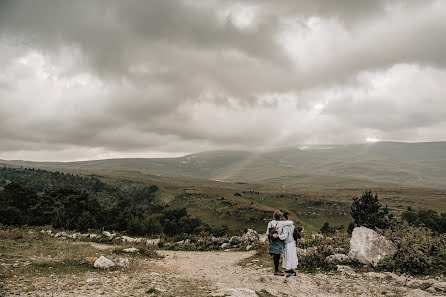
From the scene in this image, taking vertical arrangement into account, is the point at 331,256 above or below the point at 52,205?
above

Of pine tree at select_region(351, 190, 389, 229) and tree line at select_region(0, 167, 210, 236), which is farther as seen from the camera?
tree line at select_region(0, 167, 210, 236)

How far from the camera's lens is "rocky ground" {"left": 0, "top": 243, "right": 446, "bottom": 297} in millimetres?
9344

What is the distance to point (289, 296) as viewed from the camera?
9.88 m

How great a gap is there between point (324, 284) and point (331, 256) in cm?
440

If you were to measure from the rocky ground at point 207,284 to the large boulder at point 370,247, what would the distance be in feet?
5.06

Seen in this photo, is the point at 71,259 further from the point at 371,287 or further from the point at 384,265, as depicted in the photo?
the point at 384,265

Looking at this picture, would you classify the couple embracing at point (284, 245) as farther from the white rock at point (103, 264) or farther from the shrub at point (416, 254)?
the white rock at point (103, 264)

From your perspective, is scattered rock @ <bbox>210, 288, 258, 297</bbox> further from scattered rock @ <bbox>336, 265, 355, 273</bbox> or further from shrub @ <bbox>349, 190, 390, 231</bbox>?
shrub @ <bbox>349, 190, 390, 231</bbox>

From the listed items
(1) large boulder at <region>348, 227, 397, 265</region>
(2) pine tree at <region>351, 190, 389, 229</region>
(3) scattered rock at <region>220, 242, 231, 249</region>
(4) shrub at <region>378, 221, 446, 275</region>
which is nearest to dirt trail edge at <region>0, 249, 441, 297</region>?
(4) shrub at <region>378, 221, 446, 275</region>

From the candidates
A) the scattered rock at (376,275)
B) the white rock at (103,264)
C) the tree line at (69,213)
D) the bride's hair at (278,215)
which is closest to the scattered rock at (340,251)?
the scattered rock at (376,275)

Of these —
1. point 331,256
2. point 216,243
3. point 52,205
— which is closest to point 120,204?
point 52,205

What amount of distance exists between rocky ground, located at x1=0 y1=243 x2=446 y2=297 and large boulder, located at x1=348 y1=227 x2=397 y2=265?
154 cm

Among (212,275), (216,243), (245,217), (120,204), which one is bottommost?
(245,217)

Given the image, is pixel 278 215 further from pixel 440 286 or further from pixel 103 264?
pixel 103 264
